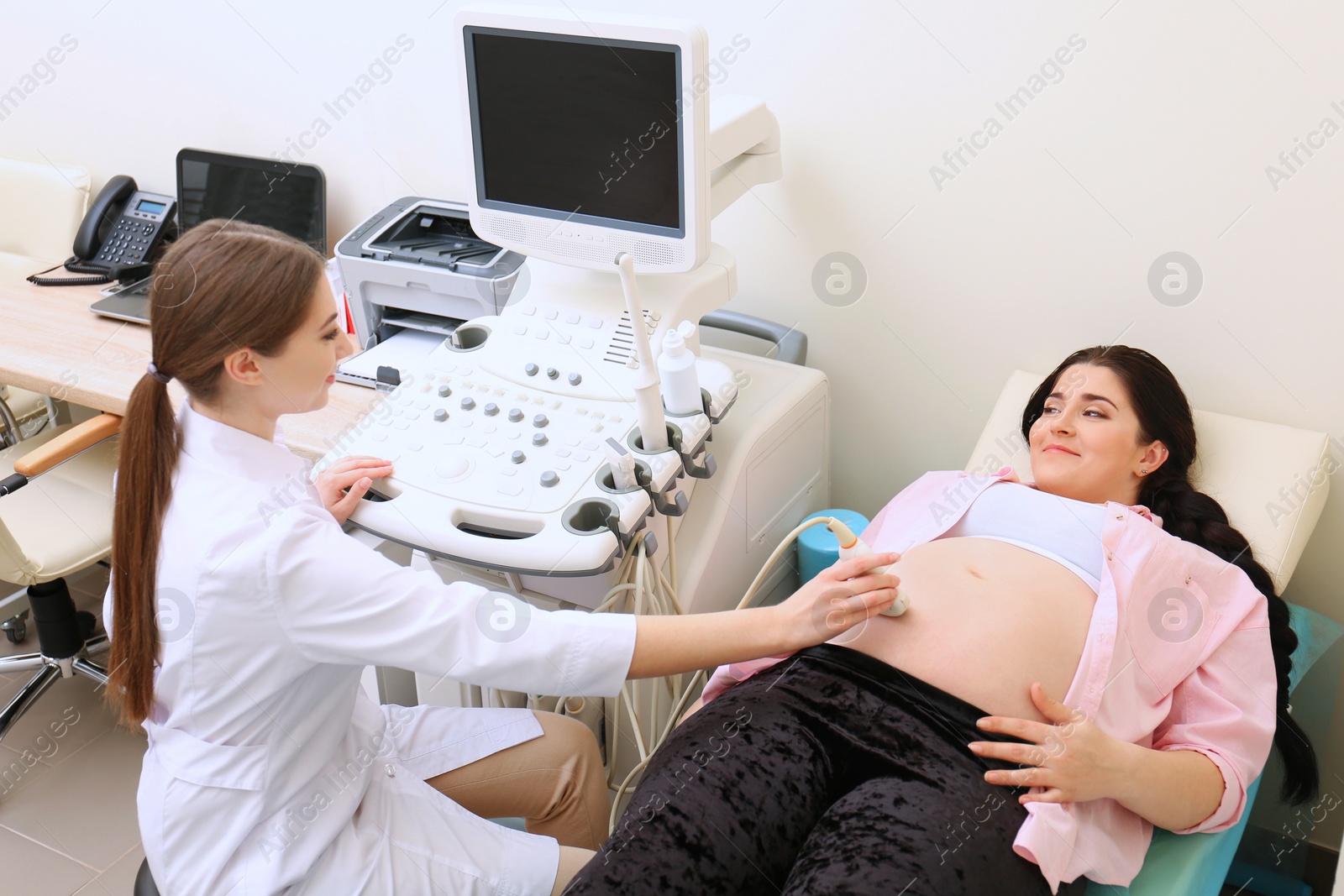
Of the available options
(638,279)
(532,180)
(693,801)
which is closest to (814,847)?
(693,801)

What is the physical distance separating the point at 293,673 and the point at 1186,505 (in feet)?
3.97

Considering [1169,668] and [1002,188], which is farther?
[1002,188]

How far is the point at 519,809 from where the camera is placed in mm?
1390

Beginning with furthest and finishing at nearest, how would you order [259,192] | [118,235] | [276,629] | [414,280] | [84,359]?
[118,235], [259,192], [84,359], [414,280], [276,629]

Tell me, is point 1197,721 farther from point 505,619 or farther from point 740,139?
point 740,139

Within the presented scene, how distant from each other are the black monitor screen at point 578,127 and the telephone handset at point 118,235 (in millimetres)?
1306

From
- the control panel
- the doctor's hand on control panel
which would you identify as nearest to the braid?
the control panel

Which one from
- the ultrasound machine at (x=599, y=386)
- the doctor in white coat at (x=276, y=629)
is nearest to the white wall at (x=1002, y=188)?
the ultrasound machine at (x=599, y=386)

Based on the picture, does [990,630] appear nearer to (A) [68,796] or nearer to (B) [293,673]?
(B) [293,673]

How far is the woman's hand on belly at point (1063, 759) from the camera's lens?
112 centimetres

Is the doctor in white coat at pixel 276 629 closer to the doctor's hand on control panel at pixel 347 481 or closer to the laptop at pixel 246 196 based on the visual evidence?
the doctor's hand on control panel at pixel 347 481

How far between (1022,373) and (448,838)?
1.18m

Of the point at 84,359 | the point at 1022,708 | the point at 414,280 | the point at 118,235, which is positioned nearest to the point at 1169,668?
the point at 1022,708

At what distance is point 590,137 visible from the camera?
4.98 feet
